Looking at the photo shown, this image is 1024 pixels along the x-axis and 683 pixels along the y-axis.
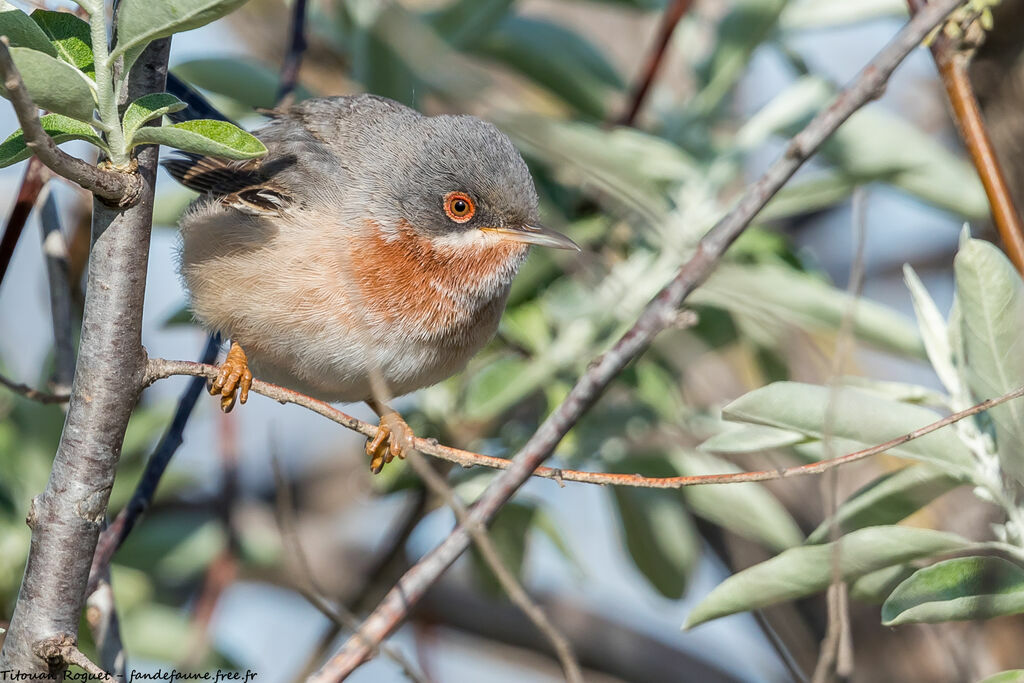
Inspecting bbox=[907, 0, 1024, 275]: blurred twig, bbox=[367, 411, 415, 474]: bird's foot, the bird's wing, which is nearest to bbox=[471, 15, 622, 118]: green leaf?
the bird's wing

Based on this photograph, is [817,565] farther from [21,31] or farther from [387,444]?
[21,31]

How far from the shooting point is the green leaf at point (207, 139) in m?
1.82

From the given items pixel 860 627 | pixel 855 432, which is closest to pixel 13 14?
pixel 855 432

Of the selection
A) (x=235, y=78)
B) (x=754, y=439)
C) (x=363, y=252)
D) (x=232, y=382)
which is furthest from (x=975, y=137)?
(x=235, y=78)

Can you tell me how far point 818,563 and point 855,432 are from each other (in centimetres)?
31

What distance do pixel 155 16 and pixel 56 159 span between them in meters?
0.33

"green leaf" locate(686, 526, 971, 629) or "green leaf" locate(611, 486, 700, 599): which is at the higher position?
"green leaf" locate(611, 486, 700, 599)

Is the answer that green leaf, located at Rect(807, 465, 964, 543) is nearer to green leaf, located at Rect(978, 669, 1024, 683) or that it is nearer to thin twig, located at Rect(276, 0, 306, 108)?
green leaf, located at Rect(978, 669, 1024, 683)

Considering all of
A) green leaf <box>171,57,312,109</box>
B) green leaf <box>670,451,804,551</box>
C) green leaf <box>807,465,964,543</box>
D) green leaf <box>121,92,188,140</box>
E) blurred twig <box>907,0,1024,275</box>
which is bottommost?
green leaf <box>807,465,964,543</box>

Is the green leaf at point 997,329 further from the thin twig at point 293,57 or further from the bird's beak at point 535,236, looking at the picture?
the thin twig at point 293,57

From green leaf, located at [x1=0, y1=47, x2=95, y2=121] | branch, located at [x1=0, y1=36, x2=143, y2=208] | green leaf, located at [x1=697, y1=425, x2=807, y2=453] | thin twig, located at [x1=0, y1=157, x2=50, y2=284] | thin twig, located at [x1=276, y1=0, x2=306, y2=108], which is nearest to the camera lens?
branch, located at [x1=0, y1=36, x2=143, y2=208]

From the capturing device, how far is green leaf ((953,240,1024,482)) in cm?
216

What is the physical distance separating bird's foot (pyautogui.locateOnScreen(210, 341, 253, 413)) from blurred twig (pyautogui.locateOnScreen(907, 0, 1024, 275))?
6.90 feet

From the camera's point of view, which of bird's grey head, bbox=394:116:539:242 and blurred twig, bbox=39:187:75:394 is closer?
blurred twig, bbox=39:187:75:394
